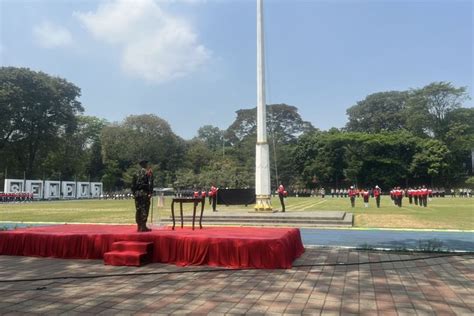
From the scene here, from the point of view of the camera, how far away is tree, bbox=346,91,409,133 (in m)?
77.0

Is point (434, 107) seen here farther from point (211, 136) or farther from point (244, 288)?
point (244, 288)

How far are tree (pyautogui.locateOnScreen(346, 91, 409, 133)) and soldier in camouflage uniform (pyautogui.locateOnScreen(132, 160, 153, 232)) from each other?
237 ft

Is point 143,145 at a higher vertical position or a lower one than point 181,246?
higher

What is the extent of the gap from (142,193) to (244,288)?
3713mm

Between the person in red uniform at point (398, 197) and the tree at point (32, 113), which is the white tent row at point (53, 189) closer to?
the tree at point (32, 113)

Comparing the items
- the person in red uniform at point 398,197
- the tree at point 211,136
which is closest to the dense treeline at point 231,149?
the tree at point 211,136

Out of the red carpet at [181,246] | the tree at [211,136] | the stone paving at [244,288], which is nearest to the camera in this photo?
the stone paving at [244,288]

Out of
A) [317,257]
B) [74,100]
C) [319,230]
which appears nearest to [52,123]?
[74,100]

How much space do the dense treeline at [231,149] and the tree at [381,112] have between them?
0.18 m

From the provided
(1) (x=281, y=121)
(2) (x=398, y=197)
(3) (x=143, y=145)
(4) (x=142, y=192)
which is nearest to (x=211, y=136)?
(1) (x=281, y=121)

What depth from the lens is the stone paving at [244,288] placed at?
521cm

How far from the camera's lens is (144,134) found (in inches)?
2849

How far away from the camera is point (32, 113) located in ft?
176

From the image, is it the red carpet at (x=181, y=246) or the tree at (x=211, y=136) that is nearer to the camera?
the red carpet at (x=181, y=246)
